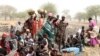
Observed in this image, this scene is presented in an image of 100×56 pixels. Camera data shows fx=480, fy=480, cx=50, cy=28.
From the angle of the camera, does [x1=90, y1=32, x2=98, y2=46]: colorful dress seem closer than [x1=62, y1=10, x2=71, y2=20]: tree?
Yes

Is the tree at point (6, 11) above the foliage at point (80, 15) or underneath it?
above

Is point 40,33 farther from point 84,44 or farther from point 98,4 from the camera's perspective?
point 98,4

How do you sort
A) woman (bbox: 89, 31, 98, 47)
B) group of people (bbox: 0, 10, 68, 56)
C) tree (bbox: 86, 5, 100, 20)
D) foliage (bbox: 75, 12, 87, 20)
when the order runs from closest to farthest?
group of people (bbox: 0, 10, 68, 56), woman (bbox: 89, 31, 98, 47), tree (bbox: 86, 5, 100, 20), foliage (bbox: 75, 12, 87, 20)

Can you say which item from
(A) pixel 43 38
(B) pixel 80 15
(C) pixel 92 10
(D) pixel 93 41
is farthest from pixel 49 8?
(A) pixel 43 38

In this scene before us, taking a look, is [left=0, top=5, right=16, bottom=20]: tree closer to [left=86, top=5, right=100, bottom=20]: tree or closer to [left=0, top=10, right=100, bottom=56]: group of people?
[left=86, top=5, right=100, bottom=20]: tree

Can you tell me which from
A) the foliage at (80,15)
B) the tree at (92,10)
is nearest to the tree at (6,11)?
the foliage at (80,15)

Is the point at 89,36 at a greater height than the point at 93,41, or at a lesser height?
greater

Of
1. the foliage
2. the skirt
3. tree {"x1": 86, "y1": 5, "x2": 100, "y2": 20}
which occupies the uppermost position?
tree {"x1": 86, "y1": 5, "x2": 100, "y2": 20}

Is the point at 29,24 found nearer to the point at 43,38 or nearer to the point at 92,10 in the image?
the point at 43,38

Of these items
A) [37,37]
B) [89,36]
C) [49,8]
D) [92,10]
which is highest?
[49,8]

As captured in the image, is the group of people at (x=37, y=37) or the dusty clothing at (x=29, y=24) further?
the dusty clothing at (x=29, y=24)

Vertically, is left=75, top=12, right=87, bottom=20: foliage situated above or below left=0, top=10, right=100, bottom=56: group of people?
below

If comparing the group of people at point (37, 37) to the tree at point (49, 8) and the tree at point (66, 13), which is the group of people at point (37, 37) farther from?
the tree at point (66, 13)

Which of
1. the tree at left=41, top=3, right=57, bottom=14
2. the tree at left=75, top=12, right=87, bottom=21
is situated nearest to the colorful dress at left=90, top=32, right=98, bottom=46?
the tree at left=41, top=3, right=57, bottom=14
